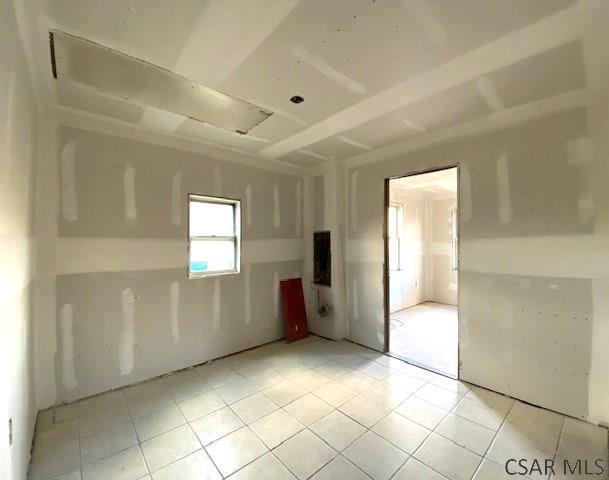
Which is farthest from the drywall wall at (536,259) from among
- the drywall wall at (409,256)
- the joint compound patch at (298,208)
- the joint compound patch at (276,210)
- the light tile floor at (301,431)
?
the drywall wall at (409,256)

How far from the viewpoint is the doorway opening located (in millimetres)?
4523

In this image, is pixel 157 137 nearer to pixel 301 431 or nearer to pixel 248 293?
pixel 248 293

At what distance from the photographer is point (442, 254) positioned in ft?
20.8

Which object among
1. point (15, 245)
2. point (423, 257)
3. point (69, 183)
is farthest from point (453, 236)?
point (15, 245)

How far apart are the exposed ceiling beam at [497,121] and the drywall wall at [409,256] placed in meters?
2.37

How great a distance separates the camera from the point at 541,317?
7.39ft

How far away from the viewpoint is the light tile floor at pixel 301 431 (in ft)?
5.43

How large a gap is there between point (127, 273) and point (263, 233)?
1648 millimetres

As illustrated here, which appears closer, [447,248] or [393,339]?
[393,339]

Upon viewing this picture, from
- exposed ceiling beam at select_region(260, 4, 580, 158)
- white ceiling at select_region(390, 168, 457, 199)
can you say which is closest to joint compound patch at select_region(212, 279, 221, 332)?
exposed ceiling beam at select_region(260, 4, 580, 158)

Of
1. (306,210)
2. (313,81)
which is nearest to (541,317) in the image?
(313,81)

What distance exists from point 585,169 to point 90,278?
4.28 m

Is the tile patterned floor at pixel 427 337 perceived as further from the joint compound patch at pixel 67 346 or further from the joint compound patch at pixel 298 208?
the joint compound patch at pixel 67 346

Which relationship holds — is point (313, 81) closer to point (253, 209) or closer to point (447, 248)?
point (253, 209)
